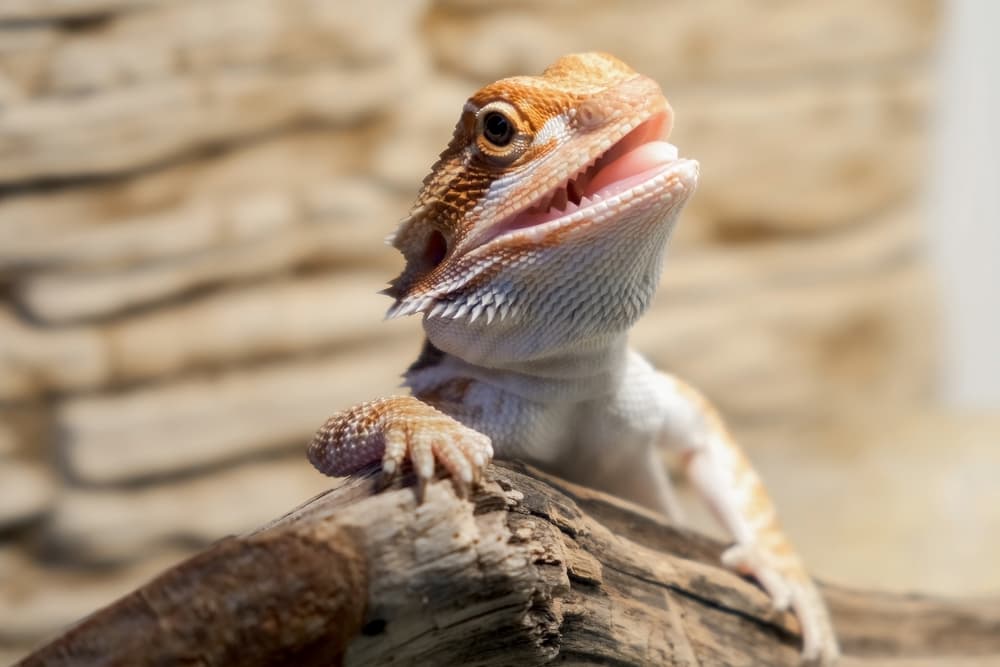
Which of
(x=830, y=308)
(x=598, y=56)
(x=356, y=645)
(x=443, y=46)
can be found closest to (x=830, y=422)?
(x=830, y=308)

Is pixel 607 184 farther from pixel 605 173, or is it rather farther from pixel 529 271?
pixel 529 271

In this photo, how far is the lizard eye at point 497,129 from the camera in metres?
2.05

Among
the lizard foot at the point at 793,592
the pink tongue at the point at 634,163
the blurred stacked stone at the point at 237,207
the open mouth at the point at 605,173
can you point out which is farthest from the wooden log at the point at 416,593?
the blurred stacked stone at the point at 237,207

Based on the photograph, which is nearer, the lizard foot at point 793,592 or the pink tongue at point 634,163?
the pink tongue at point 634,163

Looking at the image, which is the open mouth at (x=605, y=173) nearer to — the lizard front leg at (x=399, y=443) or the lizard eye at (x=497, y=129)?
the lizard eye at (x=497, y=129)

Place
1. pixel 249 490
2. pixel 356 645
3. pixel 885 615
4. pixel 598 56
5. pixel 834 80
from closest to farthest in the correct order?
pixel 356 645
pixel 598 56
pixel 885 615
pixel 249 490
pixel 834 80

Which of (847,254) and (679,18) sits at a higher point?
(679,18)

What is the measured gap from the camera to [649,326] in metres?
5.63

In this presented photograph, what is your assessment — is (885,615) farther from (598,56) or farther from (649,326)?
(649,326)

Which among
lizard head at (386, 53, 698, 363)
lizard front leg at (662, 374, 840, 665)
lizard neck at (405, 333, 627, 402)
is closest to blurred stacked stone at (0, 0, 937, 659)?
→ lizard front leg at (662, 374, 840, 665)

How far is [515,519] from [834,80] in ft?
15.6

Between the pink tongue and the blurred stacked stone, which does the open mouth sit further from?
the blurred stacked stone

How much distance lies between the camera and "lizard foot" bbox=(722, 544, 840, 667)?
8.19ft

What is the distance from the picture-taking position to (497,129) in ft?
6.79
